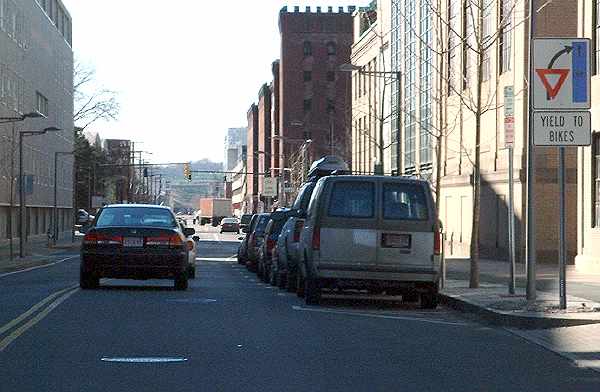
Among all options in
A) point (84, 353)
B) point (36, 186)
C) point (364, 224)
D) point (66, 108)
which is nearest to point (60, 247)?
point (36, 186)

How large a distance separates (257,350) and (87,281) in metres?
10.8

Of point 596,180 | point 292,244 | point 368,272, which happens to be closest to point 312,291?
point 368,272

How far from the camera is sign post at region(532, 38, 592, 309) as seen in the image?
18.0 meters

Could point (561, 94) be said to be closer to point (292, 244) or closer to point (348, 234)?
point (348, 234)

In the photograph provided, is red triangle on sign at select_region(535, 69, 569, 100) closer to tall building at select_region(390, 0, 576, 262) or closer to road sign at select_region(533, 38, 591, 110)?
road sign at select_region(533, 38, 591, 110)

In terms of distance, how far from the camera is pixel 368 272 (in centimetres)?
2023

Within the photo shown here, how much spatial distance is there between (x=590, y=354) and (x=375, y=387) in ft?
12.1

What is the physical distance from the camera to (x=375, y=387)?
10.3 m

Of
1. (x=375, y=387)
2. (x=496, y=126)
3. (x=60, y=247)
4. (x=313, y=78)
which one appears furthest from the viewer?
(x=313, y=78)

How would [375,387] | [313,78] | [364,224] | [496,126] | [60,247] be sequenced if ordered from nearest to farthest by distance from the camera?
1. [375,387]
2. [364,224]
3. [496,126]
4. [60,247]
5. [313,78]

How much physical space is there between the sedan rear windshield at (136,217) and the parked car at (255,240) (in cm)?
1157


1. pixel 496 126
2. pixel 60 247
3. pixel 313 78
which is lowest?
pixel 60 247

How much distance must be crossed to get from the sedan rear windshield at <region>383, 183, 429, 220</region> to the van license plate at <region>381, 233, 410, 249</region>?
0.94 feet

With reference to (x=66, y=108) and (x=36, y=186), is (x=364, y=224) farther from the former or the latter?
(x=66, y=108)
